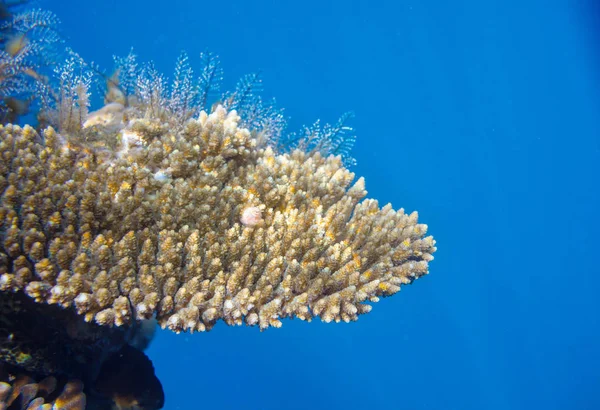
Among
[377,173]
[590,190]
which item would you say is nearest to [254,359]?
[377,173]

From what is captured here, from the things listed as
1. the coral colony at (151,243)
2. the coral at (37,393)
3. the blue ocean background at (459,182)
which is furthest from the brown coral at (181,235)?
the blue ocean background at (459,182)

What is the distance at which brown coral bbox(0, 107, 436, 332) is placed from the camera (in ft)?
7.91

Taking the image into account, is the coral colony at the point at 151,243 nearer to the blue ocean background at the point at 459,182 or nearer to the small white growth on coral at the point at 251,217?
the small white growth on coral at the point at 251,217

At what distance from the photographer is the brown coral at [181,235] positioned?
241 centimetres

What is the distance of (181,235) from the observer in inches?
109

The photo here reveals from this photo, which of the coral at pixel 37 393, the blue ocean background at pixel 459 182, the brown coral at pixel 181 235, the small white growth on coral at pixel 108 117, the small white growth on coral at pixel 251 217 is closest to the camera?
the brown coral at pixel 181 235

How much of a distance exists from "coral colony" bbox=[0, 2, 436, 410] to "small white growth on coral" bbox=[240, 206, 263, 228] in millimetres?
11

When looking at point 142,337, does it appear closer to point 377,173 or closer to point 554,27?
point 377,173

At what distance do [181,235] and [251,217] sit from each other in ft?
1.95

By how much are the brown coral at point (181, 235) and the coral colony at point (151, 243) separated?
0.01 meters

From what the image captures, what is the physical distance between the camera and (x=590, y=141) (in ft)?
112

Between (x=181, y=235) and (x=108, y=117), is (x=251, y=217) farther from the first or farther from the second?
(x=108, y=117)

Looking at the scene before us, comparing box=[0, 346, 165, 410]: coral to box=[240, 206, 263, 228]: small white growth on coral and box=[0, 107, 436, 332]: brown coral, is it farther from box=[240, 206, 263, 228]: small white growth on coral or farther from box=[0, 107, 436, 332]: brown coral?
box=[240, 206, 263, 228]: small white growth on coral

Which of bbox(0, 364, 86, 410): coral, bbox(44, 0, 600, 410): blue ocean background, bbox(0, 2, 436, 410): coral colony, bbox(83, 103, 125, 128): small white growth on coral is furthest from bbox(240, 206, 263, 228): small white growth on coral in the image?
bbox(44, 0, 600, 410): blue ocean background
